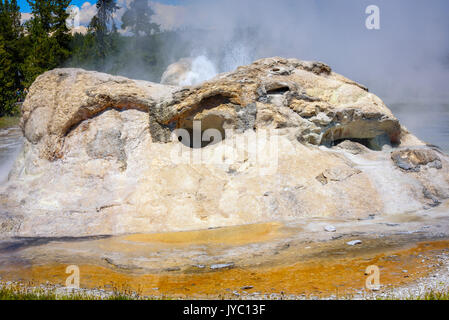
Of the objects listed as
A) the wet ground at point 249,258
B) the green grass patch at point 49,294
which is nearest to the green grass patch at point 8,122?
the wet ground at point 249,258

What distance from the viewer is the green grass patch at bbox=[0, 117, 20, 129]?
24016 millimetres

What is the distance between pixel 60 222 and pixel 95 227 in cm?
75

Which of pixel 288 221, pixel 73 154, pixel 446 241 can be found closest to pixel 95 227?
pixel 73 154

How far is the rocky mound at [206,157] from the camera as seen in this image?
9.20 metres

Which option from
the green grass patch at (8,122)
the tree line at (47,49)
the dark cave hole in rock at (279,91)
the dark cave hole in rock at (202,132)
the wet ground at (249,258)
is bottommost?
the wet ground at (249,258)

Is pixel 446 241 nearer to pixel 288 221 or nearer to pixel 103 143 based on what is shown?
pixel 288 221

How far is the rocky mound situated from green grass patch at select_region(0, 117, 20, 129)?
13.8 m

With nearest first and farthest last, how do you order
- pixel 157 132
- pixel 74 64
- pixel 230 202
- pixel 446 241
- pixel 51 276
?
pixel 51 276
pixel 446 241
pixel 230 202
pixel 157 132
pixel 74 64

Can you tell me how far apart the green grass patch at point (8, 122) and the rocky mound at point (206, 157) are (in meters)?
13.8

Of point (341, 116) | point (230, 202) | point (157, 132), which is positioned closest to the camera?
point (230, 202)

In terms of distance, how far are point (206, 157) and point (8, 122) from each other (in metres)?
18.0

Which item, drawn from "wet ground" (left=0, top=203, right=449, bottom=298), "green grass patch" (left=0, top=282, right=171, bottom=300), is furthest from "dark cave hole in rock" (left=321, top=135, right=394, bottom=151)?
"green grass patch" (left=0, top=282, right=171, bottom=300)

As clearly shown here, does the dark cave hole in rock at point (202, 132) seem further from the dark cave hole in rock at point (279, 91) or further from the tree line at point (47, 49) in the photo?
the tree line at point (47, 49)

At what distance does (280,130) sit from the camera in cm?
1080
